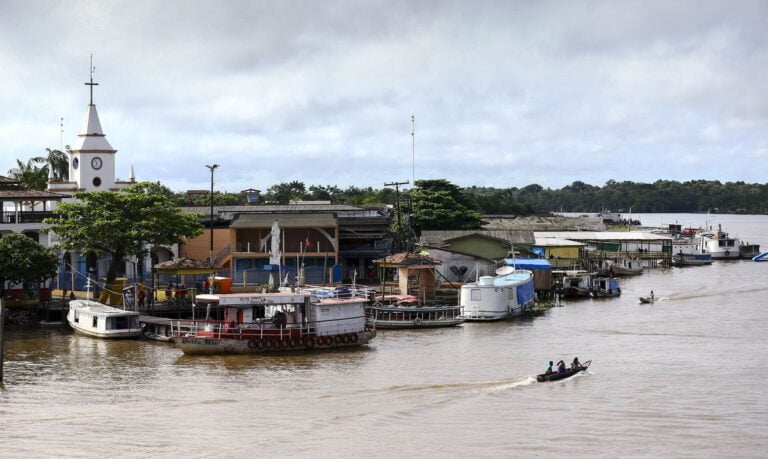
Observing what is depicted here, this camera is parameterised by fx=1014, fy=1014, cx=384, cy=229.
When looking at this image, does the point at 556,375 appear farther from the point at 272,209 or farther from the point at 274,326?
the point at 272,209

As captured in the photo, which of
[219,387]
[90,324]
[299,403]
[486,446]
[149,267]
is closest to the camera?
[486,446]

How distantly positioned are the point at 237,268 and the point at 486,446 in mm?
45820

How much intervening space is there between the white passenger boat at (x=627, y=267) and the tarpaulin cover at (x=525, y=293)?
35636 mm

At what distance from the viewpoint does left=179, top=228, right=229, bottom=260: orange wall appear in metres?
82.7

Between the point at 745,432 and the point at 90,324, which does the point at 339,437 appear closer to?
the point at 745,432

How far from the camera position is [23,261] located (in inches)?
2432

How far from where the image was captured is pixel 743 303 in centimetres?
7812

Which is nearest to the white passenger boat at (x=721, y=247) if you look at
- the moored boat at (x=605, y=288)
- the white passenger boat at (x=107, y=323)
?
the moored boat at (x=605, y=288)

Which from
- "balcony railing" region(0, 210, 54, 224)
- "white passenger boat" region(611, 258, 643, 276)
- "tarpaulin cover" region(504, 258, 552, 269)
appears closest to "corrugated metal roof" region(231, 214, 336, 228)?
"balcony railing" region(0, 210, 54, 224)

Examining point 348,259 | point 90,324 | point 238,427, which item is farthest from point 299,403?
point 348,259

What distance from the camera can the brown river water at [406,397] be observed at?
35250mm

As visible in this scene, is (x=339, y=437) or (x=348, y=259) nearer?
(x=339, y=437)

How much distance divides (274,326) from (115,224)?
16.7 m

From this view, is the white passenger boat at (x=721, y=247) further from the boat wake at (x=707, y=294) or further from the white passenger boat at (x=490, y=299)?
the white passenger boat at (x=490, y=299)
